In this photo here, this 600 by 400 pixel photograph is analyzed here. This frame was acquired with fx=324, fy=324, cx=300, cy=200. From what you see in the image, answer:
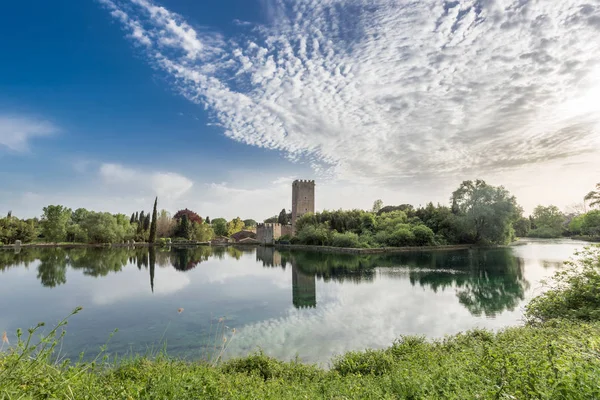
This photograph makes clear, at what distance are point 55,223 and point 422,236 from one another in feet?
148

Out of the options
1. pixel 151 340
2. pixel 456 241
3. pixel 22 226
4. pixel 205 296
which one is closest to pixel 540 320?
pixel 151 340

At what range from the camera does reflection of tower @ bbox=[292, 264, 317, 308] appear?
36.7 feet

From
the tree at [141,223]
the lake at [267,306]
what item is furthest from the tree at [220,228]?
the lake at [267,306]

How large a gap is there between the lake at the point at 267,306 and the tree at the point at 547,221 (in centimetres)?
5146

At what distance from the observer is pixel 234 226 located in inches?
2621

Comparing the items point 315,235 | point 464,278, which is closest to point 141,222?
point 315,235

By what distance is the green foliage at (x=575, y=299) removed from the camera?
6539mm

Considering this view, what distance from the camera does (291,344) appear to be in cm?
Answer: 716

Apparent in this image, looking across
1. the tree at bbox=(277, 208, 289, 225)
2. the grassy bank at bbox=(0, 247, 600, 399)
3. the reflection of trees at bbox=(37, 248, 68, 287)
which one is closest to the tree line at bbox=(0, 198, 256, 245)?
the tree at bbox=(277, 208, 289, 225)

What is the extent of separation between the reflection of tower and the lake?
0.14 ft

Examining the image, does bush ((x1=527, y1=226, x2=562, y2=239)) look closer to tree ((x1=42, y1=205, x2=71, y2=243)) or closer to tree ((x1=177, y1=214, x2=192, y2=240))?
tree ((x1=177, y1=214, x2=192, y2=240))

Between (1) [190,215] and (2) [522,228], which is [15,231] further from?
(2) [522,228]

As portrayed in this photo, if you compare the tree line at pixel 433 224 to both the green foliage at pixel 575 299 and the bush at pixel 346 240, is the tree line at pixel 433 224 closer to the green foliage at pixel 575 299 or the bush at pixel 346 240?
the bush at pixel 346 240

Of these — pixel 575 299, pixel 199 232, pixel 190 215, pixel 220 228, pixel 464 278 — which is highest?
pixel 190 215
